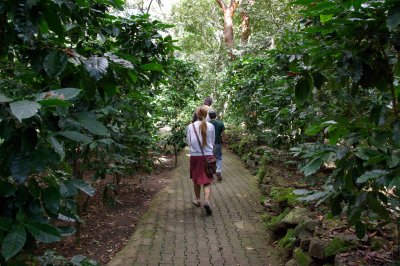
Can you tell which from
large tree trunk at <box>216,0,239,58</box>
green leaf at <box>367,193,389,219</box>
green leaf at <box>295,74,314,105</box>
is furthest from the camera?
large tree trunk at <box>216,0,239,58</box>

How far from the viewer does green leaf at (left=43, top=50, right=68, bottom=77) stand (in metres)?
1.68

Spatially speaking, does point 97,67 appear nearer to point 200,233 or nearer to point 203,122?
point 200,233

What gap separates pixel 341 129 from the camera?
2.09 metres

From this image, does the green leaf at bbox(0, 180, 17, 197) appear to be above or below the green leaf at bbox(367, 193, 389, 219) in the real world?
above

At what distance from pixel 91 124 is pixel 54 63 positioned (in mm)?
525

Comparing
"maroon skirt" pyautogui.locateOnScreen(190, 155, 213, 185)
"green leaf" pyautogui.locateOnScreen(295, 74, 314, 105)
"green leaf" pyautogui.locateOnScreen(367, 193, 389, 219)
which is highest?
"green leaf" pyautogui.locateOnScreen(295, 74, 314, 105)

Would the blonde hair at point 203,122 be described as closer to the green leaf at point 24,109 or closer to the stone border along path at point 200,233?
the stone border along path at point 200,233

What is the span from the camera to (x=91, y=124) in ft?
4.48

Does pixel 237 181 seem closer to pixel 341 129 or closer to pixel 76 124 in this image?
pixel 341 129

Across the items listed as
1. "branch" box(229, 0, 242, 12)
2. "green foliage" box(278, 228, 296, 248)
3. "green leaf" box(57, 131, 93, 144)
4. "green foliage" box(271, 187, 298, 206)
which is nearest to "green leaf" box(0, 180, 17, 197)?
Answer: "green leaf" box(57, 131, 93, 144)

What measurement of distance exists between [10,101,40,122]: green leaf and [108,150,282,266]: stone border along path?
364cm

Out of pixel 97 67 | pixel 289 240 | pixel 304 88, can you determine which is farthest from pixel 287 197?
pixel 97 67

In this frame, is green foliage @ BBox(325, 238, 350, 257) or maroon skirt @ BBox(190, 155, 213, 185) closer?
green foliage @ BBox(325, 238, 350, 257)

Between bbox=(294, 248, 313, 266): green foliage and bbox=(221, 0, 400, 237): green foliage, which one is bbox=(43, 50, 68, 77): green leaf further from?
bbox=(294, 248, 313, 266): green foliage
